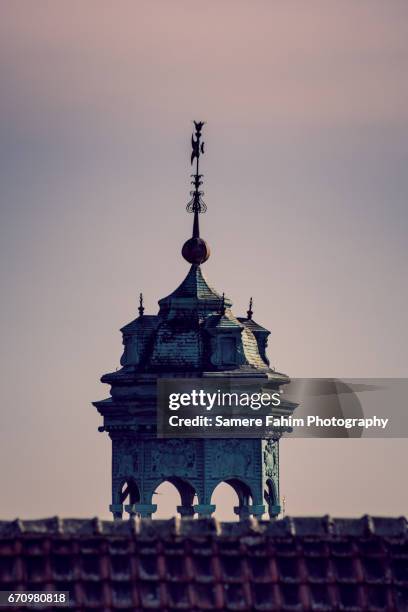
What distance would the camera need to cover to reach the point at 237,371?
107250mm

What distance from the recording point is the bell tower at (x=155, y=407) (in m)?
107

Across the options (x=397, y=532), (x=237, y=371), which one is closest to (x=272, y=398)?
(x=237, y=371)

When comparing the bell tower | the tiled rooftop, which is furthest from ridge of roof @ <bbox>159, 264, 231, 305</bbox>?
the tiled rooftop

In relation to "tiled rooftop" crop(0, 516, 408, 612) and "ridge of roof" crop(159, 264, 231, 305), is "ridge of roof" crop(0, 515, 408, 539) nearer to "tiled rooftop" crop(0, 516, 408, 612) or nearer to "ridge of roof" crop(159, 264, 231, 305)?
"tiled rooftop" crop(0, 516, 408, 612)

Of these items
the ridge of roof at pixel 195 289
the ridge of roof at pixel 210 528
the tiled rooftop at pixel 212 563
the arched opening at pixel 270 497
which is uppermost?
the ridge of roof at pixel 195 289

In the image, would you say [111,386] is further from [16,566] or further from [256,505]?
[16,566]

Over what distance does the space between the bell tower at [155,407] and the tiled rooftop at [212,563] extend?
3551 cm

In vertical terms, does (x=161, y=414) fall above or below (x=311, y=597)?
above

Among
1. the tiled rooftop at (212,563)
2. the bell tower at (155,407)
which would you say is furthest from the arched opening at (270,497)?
the tiled rooftop at (212,563)

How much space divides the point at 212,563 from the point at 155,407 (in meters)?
37.5

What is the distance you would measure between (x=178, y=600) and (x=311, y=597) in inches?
113

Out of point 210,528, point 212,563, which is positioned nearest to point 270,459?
point 210,528

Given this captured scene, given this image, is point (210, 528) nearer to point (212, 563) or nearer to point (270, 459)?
point (212, 563)

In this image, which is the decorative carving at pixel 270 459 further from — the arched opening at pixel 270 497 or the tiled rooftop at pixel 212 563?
the tiled rooftop at pixel 212 563
